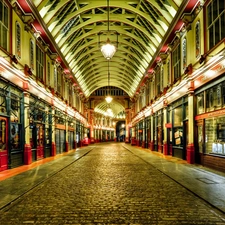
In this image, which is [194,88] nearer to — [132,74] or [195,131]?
[195,131]

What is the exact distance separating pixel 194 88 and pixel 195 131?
2.24m

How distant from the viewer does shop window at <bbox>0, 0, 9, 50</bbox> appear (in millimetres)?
12211

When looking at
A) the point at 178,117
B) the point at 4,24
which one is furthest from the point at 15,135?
the point at 178,117

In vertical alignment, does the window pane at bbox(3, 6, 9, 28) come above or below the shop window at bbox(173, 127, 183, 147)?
above

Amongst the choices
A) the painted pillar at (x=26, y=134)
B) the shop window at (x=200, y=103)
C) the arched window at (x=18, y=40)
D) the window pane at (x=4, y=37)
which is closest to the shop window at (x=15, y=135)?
the painted pillar at (x=26, y=134)

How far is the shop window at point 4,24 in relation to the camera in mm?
12211

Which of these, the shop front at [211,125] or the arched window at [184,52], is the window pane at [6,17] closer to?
the shop front at [211,125]

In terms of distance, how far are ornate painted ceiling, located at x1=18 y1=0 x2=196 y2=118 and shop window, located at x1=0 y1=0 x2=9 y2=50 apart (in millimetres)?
1095

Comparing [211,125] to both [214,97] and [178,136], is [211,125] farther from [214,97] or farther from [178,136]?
[178,136]

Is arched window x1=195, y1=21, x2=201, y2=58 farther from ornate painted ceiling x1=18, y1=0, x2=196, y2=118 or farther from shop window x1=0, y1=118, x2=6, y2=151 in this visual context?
shop window x1=0, y1=118, x2=6, y2=151

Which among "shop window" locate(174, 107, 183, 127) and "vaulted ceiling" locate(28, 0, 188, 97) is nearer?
"vaulted ceiling" locate(28, 0, 188, 97)

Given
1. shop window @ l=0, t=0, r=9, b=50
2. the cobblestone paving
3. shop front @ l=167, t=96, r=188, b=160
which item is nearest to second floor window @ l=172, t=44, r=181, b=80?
shop front @ l=167, t=96, r=188, b=160

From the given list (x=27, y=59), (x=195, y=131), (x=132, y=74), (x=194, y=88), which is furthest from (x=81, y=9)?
(x=132, y=74)

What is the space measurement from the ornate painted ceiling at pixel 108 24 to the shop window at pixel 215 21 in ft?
6.30
